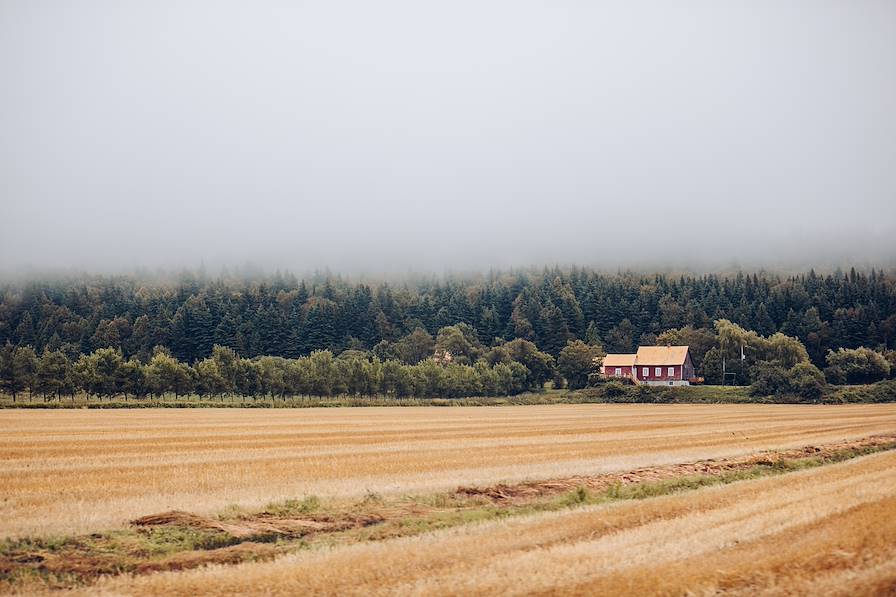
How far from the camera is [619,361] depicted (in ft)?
570

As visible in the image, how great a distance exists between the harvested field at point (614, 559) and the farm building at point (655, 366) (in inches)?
5895

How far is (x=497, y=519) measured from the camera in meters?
21.5

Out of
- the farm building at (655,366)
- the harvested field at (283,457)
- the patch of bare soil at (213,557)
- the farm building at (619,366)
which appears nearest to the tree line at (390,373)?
the farm building at (655,366)

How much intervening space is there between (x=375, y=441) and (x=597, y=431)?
19.1 meters

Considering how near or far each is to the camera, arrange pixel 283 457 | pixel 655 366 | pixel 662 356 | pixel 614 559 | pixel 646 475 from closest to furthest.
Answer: pixel 614 559, pixel 646 475, pixel 283 457, pixel 655 366, pixel 662 356

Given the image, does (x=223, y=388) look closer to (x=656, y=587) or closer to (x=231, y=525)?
(x=231, y=525)

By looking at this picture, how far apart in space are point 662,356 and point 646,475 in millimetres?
144814

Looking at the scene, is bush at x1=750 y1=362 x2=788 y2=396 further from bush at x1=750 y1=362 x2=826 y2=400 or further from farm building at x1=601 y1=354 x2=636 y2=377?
farm building at x1=601 y1=354 x2=636 y2=377

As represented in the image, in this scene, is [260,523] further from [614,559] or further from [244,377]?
[244,377]

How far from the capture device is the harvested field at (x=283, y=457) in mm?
24442

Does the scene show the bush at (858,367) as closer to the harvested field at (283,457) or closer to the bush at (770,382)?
A: the bush at (770,382)

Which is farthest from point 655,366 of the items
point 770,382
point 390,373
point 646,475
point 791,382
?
point 646,475

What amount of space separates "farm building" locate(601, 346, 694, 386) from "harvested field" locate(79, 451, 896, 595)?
14973cm

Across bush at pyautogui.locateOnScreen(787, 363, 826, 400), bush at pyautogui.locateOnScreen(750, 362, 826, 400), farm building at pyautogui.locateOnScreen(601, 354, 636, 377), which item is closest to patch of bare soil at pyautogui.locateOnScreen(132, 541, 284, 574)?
bush at pyautogui.locateOnScreen(787, 363, 826, 400)
